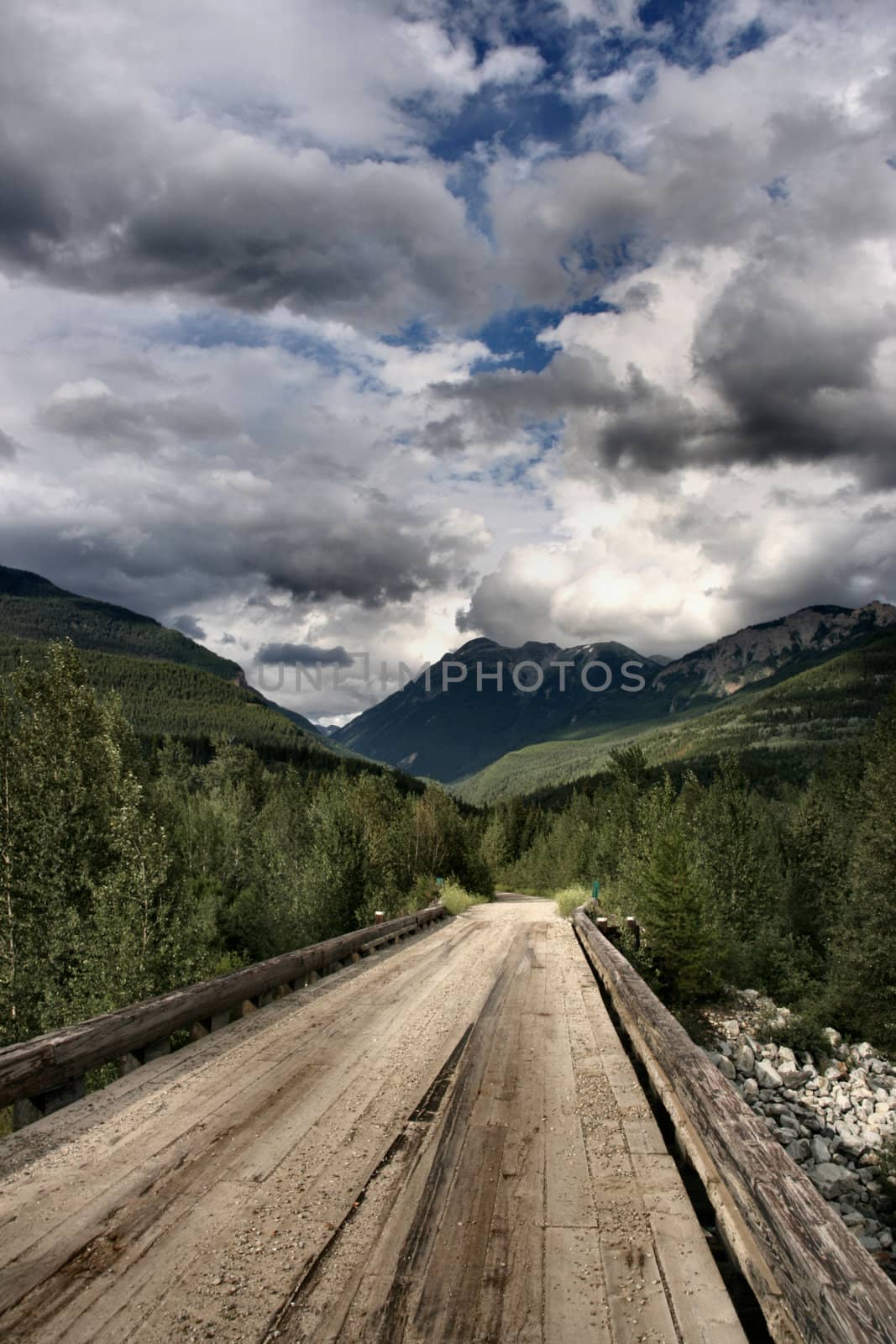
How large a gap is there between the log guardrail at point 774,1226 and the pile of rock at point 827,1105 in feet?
20.6

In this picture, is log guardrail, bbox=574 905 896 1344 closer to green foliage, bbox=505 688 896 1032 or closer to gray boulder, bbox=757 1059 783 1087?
green foliage, bbox=505 688 896 1032

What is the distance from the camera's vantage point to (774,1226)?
3.03 m

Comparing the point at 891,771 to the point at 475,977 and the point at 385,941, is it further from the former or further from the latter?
the point at 475,977

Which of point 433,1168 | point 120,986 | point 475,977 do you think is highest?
point 433,1168

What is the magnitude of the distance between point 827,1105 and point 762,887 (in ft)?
76.8

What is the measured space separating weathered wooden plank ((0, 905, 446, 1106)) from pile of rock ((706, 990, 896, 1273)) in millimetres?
7307

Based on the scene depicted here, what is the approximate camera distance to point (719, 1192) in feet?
12.1

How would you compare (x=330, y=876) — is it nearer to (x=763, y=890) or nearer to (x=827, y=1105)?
(x=827, y=1105)

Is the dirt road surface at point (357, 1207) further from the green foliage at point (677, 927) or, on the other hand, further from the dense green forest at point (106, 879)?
the green foliage at point (677, 927)

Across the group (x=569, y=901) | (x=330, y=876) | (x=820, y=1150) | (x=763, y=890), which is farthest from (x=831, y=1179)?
(x=763, y=890)

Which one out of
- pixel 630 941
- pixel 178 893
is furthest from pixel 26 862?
pixel 630 941

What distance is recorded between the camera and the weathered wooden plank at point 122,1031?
498 cm

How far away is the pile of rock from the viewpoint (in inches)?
475

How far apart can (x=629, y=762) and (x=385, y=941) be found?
34.7 m
